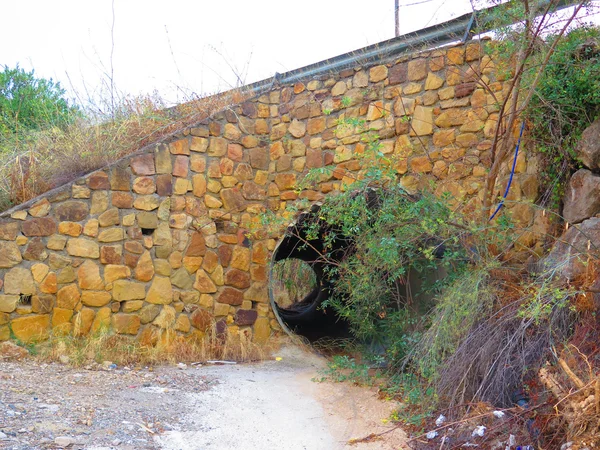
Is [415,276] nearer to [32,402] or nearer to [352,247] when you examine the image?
[352,247]

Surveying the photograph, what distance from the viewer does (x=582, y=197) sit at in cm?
475

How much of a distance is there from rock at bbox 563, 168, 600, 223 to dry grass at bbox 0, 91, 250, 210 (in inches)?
168

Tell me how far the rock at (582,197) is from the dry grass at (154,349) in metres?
3.78

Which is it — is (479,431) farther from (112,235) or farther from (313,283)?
(313,283)

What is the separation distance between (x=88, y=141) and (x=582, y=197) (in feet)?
16.7

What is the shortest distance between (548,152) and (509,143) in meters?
0.37

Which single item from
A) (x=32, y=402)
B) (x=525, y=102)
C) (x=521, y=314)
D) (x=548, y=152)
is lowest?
(x=32, y=402)

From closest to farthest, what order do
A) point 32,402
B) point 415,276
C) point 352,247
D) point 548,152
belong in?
1. point 32,402
2. point 548,152
3. point 352,247
4. point 415,276

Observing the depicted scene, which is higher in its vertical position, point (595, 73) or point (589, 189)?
point (595, 73)

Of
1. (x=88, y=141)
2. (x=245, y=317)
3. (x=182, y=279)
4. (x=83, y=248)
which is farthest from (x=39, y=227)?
(x=245, y=317)

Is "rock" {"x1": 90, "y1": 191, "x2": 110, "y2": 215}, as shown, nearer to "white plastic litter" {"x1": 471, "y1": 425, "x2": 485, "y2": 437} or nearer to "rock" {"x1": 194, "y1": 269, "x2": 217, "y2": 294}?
"rock" {"x1": 194, "y1": 269, "x2": 217, "y2": 294}

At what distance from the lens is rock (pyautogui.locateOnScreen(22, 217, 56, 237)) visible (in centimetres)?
581

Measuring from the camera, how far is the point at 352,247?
19.4 ft

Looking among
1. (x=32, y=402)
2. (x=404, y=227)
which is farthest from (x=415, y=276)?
(x=32, y=402)
